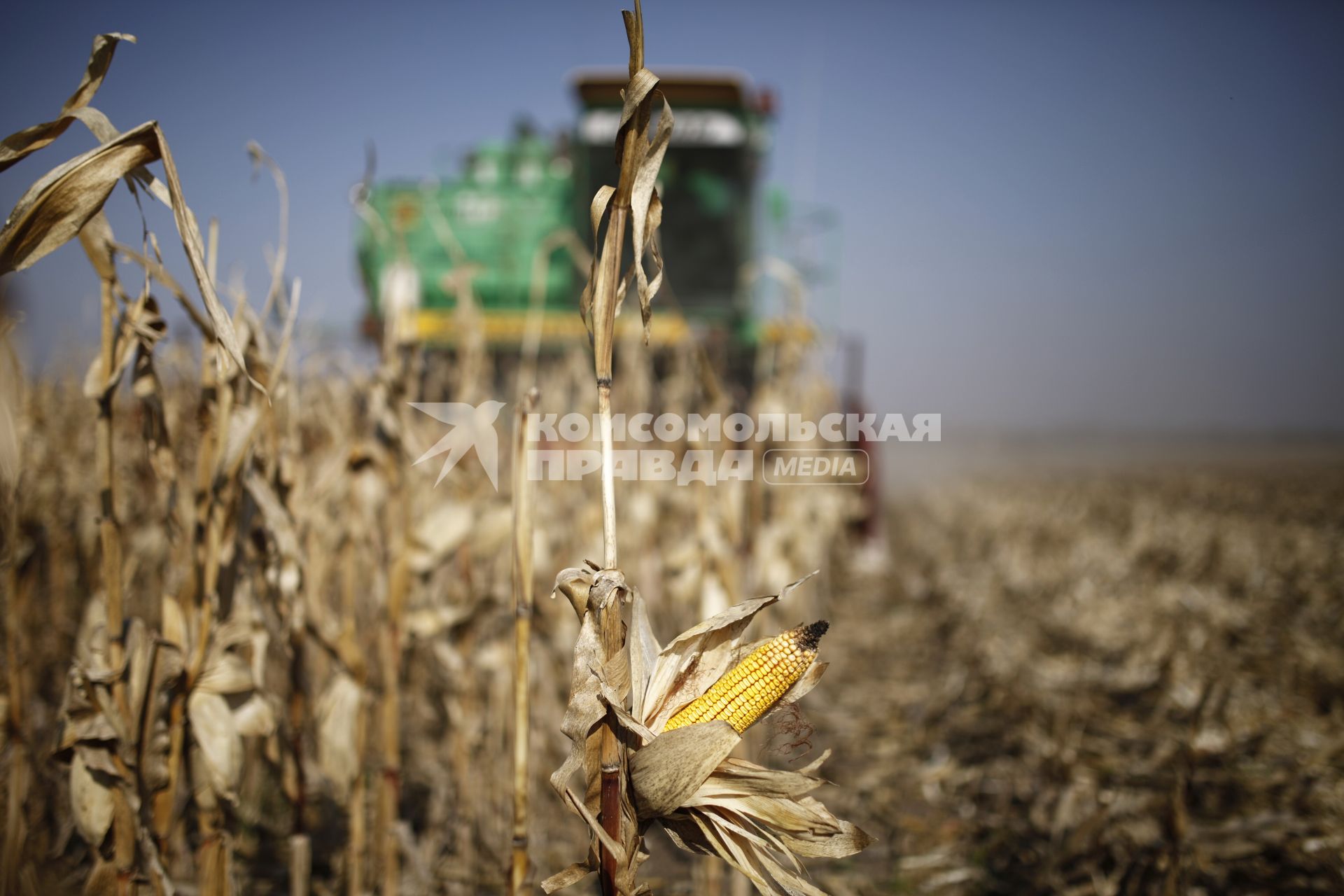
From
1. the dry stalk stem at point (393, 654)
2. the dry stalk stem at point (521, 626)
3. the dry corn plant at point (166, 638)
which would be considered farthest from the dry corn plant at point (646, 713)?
the dry stalk stem at point (393, 654)

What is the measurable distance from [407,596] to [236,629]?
40 centimetres

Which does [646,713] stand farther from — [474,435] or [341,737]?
[474,435]

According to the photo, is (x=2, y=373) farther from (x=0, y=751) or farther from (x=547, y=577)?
(x=547, y=577)

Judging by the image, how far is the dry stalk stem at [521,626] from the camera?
1120mm

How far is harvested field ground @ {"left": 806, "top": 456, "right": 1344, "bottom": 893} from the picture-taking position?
2.08 metres

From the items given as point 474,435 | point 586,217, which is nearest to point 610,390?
point 474,435

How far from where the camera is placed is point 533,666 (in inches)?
102

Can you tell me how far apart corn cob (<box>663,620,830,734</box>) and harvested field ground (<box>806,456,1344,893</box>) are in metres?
1.35

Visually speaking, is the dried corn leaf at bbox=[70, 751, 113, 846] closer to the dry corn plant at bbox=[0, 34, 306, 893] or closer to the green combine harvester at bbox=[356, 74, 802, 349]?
the dry corn plant at bbox=[0, 34, 306, 893]

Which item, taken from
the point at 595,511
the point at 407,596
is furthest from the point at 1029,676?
the point at 407,596

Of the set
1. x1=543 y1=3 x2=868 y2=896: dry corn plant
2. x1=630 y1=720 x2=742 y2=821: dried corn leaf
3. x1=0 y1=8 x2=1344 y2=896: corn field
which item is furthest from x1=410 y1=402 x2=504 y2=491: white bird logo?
x1=630 y1=720 x2=742 y2=821: dried corn leaf

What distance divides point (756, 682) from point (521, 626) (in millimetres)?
391

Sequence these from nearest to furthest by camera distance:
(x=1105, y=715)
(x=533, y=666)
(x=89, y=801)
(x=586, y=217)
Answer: (x=89, y=801), (x=533, y=666), (x=1105, y=715), (x=586, y=217)

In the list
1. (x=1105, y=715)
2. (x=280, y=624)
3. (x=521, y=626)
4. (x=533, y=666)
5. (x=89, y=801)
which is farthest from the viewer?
(x=1105, y=715)
